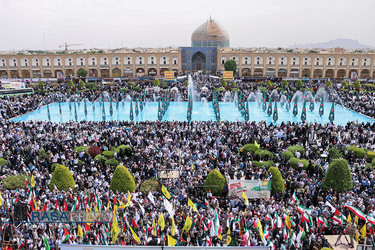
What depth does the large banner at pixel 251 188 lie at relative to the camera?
12266 millimetres

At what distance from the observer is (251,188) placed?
12.3m

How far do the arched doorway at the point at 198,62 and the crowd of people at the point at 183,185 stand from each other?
4168cm

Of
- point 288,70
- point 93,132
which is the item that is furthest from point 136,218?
point 288,70

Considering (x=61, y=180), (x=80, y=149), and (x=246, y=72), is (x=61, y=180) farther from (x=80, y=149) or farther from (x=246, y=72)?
(x=246, y=72)

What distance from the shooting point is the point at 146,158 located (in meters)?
15.7

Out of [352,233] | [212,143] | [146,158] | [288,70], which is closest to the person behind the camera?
[352,233]

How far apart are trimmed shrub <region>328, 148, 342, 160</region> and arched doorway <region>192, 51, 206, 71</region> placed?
47503mm

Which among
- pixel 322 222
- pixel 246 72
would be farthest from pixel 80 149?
pixel 246 72

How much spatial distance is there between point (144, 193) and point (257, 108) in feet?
80.0

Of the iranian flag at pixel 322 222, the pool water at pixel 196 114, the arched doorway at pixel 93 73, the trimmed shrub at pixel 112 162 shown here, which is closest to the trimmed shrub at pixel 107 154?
the trimmed shrub at pixel 112 162

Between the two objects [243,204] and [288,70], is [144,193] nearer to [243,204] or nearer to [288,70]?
[243,204]

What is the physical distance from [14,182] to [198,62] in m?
52.2

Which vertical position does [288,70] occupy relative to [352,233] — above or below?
above

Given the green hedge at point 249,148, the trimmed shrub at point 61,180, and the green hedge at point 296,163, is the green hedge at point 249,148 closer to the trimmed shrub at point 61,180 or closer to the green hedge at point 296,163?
the green hedge at point 296,163
